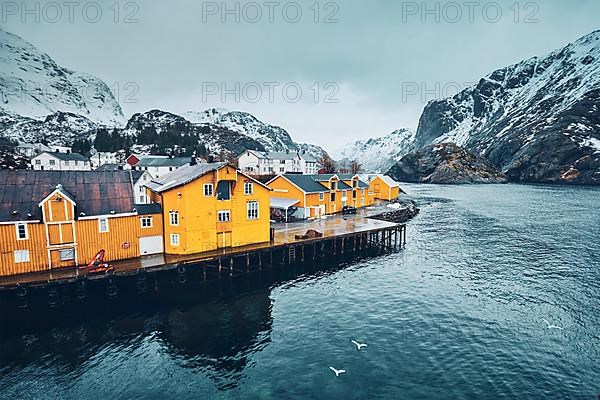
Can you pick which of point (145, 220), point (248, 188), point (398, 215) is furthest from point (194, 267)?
point (398, 215)

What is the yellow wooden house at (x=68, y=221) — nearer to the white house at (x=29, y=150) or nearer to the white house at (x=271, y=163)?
the white house at (x=271, y=163)

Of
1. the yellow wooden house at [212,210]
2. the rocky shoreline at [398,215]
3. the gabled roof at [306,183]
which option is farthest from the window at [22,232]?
the rocky shoreline at [398,215]

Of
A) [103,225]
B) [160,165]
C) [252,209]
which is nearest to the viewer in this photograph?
[103,225]

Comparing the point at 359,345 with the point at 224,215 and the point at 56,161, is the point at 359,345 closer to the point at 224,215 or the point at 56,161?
the point at 224,215

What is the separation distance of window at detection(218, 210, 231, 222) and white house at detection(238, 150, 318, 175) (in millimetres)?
79828

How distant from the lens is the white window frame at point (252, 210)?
132 ft

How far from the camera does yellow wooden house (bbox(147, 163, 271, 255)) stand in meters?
35.7

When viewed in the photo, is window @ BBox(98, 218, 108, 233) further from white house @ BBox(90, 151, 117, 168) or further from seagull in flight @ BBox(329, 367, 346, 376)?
white house @ BBox(90, 151, 117, 168)

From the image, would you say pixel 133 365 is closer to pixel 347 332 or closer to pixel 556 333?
pixel 347 332

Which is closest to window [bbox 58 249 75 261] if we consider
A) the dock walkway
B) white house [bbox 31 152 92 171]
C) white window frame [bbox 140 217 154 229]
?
the dock walkway

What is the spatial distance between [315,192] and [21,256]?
40.4m

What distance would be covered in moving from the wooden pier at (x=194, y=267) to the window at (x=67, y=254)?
54.7 inches

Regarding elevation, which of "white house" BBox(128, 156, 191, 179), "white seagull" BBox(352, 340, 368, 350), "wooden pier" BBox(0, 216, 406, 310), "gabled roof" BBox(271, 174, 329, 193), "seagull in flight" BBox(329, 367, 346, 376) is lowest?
"seagull in flight" BBox(329, 367, 346, 376)

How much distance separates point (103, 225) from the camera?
108ft
